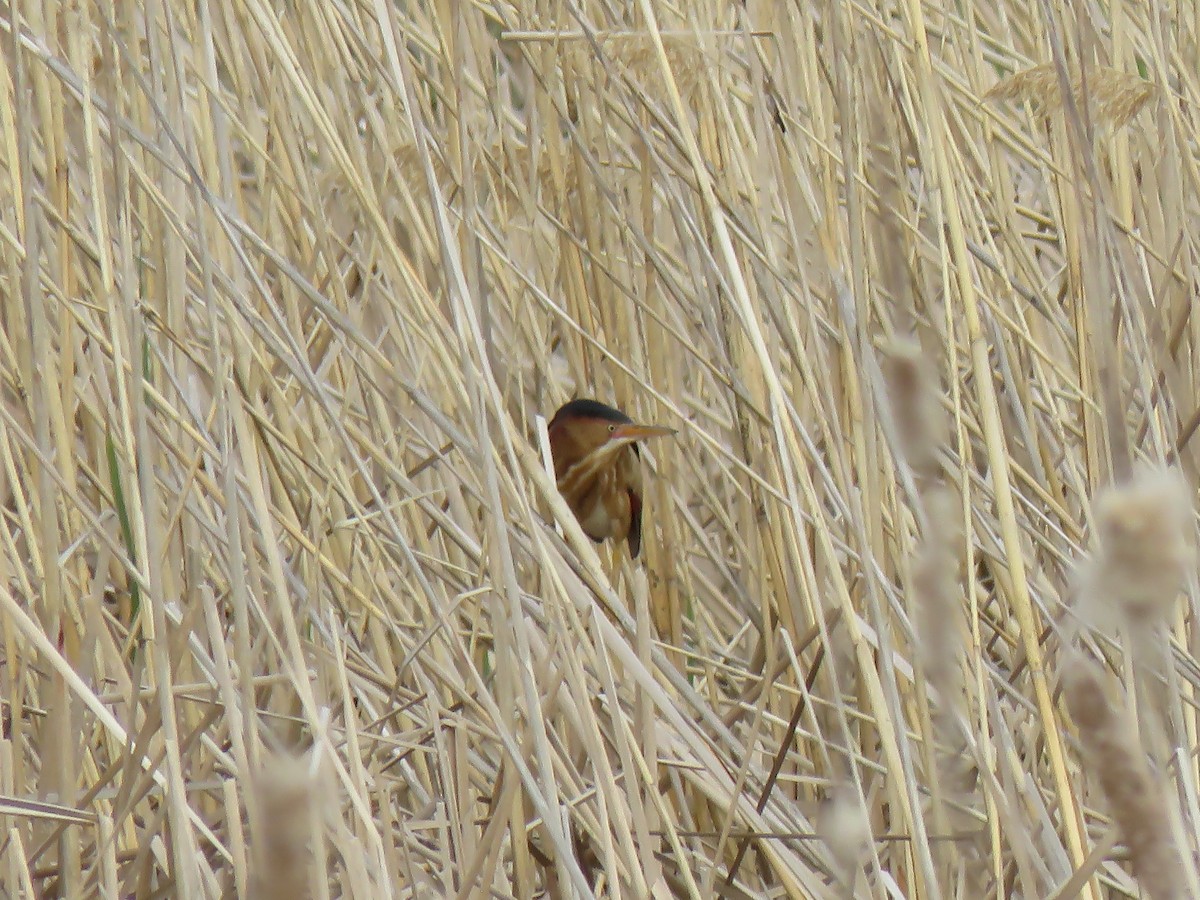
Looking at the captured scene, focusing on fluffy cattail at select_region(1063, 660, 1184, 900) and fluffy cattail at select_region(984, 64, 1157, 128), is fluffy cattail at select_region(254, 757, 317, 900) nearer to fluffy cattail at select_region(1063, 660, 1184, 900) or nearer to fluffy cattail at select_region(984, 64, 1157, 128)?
fluffy cattail at select_region(1063, 660, 1184, 900)

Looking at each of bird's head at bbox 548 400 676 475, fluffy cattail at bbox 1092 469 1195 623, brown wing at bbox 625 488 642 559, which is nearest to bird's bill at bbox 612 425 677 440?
bird's head at bbox 548 400 676 475

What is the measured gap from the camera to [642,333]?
1.69m

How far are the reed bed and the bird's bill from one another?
0.03 metres

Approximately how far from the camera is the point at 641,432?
1.72m

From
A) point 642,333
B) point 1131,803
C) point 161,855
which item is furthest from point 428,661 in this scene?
point 1131,803

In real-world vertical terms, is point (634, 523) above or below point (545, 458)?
below

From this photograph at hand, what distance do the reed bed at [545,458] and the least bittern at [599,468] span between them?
0.25ft

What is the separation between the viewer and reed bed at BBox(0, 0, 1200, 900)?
0.98 m

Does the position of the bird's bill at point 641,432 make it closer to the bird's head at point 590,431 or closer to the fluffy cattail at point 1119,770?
the bird's head at point 590,431

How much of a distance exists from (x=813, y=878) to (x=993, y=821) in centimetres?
20

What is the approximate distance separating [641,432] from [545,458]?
0.55 m

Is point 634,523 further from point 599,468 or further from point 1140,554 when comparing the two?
point 1140,554

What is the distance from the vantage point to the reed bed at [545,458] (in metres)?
0.98

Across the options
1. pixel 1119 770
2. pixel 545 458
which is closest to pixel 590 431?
pixel 545 458
